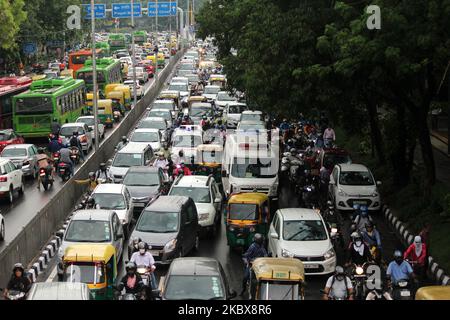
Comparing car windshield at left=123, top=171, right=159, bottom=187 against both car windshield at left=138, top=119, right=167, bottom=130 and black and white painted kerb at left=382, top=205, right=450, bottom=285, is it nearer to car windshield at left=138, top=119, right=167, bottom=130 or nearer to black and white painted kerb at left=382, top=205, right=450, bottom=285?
black and white painted kerb at left=382, top=205, right=450, bottom=285

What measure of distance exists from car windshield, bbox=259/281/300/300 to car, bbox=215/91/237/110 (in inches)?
1470

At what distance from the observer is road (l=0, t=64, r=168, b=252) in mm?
26141

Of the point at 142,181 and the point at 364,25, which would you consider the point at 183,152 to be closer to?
the point at 142,181

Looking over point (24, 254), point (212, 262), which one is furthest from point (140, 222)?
point (212, 262)

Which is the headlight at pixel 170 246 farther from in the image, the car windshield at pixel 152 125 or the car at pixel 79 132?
the car windshield at pixel 152 125

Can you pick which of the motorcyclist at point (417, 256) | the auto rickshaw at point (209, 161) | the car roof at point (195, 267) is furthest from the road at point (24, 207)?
the motorcyclist at point (417, 256)

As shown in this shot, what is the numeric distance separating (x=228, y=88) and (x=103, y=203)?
2453 cm

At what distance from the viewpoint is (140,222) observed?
2181 centimetres

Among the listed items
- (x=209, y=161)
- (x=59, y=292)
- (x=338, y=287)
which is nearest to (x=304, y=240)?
(x=338, y=287)

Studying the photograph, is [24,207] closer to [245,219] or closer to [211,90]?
[245,219]

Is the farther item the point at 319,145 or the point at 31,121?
the point at 31,121

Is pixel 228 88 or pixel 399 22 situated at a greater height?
pixel 399 22

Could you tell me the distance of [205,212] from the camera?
81.7 feet

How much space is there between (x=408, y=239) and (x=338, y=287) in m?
9.29
